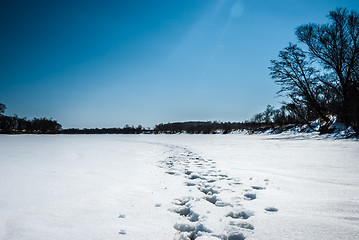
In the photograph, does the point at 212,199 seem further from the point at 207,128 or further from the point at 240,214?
the point at 207,128

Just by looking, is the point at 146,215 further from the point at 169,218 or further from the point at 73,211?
the point at 73,211

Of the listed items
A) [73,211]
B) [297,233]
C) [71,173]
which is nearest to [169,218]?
[73,211]

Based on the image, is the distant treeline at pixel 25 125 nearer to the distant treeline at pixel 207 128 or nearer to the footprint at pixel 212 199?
the distant treeline at pixel 207 128

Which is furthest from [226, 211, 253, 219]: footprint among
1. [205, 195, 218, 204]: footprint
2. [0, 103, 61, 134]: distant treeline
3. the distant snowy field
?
[0, 103, 61, 134]: distant treeline

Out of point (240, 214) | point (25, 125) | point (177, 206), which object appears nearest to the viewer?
point (240, 214)

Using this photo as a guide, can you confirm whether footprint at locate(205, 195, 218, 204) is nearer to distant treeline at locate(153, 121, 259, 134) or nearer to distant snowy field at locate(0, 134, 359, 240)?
distant snowy field at locate(0, 134, 359, 240)

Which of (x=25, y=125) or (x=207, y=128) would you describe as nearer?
(x=25, y=125)

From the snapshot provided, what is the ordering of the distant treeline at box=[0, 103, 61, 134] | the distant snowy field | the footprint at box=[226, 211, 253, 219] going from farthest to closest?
1. the distant treeline at box=[0, 103, 61, 134]
2. the footprint at box=[226, 211, 253, 219]
3. the distant snowy field

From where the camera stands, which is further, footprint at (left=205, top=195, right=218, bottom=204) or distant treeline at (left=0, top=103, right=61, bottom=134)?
distant treeline at (left=0, top=103, right=61, bottom=134)

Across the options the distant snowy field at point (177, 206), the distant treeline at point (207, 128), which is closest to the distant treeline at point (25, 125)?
the distant treeline at point (207, 128)

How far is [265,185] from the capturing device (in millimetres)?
→ 2328

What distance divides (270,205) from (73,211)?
177 cm

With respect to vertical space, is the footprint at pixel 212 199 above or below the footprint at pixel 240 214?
below

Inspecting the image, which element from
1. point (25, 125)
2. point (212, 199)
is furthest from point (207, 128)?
point (212, 199)
